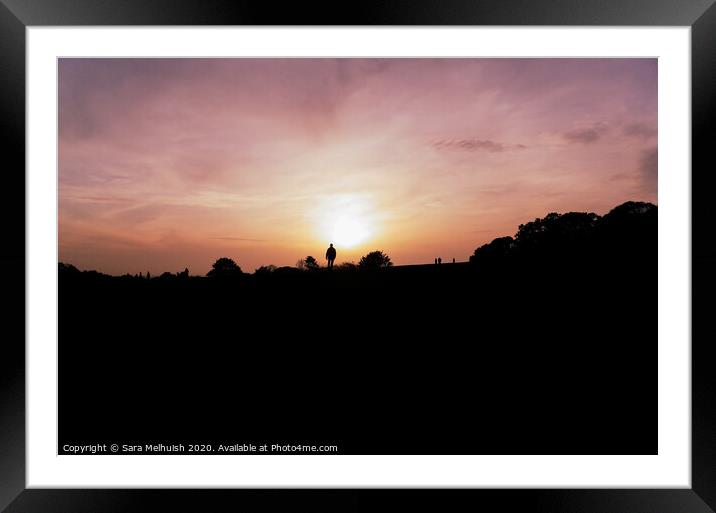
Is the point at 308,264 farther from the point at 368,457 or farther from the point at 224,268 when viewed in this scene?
the point at 368,457

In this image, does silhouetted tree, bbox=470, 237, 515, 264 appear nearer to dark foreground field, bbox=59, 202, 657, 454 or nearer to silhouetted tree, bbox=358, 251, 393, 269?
dark foreground field, bbox=59, 202, 657, 454

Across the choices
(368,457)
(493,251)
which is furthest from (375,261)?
(368,457)

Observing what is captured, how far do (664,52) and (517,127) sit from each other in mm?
783

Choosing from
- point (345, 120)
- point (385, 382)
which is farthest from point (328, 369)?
point (345, 120)

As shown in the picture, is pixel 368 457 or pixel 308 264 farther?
pixel 308 264

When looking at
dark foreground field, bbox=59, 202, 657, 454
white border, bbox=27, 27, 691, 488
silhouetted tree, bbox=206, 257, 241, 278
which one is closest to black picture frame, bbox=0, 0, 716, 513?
white border, bbox=27, 27, 691, 488

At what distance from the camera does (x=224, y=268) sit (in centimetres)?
241

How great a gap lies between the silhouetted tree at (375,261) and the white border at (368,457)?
1174 millimetres

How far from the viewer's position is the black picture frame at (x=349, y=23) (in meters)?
1.44

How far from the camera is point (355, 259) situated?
2406 mm

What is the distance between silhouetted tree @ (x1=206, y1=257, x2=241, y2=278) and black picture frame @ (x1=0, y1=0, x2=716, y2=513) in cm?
Answer: 99

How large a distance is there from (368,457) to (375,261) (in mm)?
1191

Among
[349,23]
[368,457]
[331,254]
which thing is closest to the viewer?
[349,23]

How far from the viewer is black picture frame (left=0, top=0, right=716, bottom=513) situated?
1.44 metres
